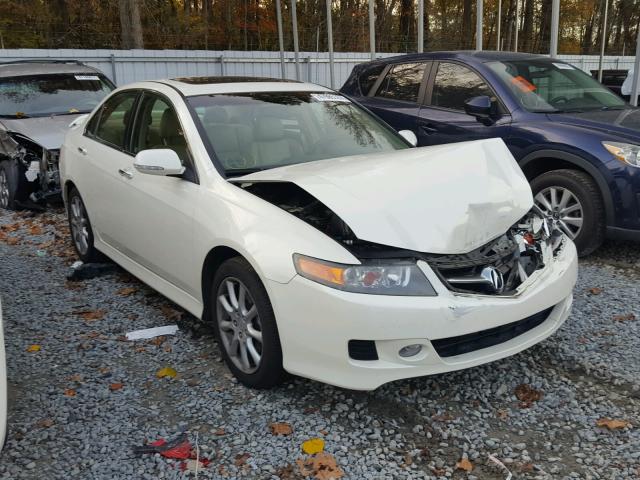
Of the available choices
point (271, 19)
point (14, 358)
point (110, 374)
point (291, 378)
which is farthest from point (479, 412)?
point (271, 19)

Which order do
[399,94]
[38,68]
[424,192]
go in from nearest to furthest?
[424,192] → [399,94] → [38,68]

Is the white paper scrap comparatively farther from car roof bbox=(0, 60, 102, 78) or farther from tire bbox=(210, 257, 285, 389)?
car roof bbox=(0, 60, 102, 78)

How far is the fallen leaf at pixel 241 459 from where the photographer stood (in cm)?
268

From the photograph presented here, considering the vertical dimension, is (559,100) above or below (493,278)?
above

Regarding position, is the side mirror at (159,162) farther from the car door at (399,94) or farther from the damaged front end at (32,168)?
the damaged front end at (32,168)

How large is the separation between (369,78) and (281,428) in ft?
17.4

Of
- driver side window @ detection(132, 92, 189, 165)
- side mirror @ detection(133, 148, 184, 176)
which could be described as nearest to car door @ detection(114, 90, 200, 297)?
driver side window @ detection(132, 92, 189, 165)

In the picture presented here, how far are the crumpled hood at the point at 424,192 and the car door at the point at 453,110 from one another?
221 centimetres

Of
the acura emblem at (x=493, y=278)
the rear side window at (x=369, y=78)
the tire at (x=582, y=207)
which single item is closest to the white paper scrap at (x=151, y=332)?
the acura emblem at (x=493, y=278)

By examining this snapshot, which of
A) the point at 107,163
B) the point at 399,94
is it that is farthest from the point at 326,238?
the point at 399,94

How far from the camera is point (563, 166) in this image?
18.0ft

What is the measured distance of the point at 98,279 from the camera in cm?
504

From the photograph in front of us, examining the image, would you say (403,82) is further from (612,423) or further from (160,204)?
(612,423)

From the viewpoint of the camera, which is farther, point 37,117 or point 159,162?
point 37,117
